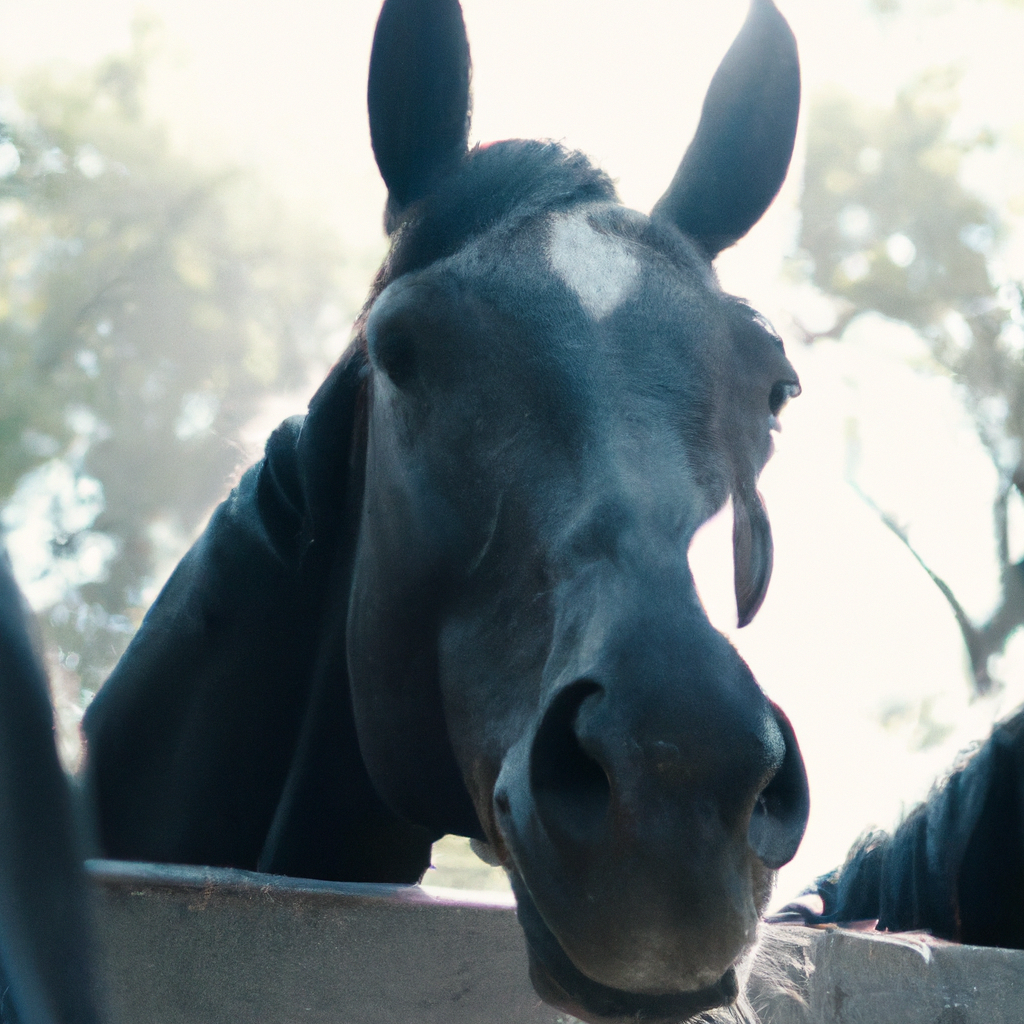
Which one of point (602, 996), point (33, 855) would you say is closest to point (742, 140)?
point (602, 996)

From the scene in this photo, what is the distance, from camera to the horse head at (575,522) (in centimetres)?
111

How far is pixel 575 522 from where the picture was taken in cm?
147

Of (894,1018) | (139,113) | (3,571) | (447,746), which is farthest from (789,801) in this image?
(139,113)

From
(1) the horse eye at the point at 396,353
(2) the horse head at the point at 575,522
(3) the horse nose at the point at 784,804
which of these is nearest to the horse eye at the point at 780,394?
(2) the horse head at the point at 575,522

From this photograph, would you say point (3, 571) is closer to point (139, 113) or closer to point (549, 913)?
point (549, 913)

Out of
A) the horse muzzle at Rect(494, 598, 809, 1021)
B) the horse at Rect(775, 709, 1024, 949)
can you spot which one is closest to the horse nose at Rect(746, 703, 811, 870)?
the horse muzzle at Rect(494, 598, 809, 1021)

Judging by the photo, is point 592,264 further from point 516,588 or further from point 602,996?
point 602,996

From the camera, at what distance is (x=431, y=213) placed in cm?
200

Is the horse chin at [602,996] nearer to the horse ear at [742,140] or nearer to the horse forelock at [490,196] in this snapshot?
the horse forelock at [490,196]

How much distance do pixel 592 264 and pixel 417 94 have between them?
0.65 m

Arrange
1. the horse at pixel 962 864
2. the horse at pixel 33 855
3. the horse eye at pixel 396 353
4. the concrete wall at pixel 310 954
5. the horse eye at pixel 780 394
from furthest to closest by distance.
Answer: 1. the horse at pixel 962 864
2. the horse eye at pixel 780 394
3. the horse eye at pixel 396 353
4. the concrete wall at pixel 310 954
5. the horse at pixel 33 855

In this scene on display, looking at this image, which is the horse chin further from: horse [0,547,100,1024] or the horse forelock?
the horse forelock

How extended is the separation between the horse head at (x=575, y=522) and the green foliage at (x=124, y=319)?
11.8 metres

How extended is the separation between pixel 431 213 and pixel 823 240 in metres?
15.5
